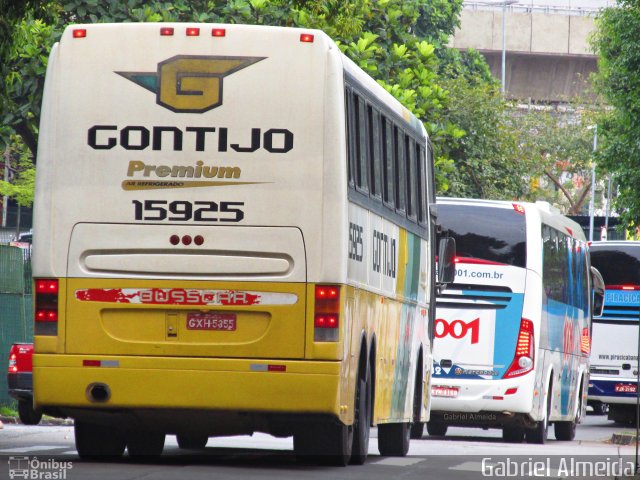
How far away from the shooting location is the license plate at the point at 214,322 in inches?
522

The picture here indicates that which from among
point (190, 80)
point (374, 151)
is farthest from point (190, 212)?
point (374, 151)

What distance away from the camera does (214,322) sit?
13273 mm

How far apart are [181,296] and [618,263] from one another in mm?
23418

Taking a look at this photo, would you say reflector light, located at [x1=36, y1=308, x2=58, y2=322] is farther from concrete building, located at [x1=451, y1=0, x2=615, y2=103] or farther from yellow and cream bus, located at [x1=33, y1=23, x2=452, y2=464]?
concrete building, located at [x1=451, y1=0, x2=615, y2=103]

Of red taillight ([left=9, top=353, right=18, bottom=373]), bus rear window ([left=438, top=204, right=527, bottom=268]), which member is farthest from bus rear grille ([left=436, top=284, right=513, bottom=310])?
red taillight ([left=9, top=353, right=18, bottom=373])

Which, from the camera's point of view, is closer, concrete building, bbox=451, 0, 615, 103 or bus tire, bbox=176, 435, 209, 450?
bus tire, bbox=176, 435, 209, 450

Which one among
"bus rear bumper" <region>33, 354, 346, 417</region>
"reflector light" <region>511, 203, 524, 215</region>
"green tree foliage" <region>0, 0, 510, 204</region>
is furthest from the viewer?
"green tree foliage" <region>0, 0, 510, 204</region>

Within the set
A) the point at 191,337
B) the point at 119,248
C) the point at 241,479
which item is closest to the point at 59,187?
the point at 119,248

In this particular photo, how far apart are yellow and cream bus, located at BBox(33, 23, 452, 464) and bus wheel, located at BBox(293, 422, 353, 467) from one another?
56 centimetres

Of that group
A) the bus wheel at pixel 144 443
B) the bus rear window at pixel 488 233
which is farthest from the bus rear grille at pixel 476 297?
the bus wheel at pixel 144 443

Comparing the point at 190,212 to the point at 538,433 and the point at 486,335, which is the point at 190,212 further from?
the point at 538,433

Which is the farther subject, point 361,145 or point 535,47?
point 535,47

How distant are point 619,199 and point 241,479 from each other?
30.9 m

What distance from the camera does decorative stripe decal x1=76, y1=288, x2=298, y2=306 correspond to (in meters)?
13.2
